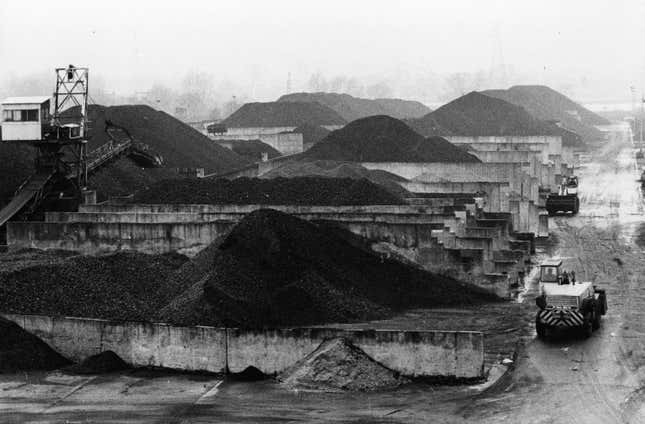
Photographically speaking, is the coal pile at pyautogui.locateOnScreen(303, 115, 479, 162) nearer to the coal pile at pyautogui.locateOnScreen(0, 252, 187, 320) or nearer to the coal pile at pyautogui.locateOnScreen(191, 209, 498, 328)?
the coal pile at pyautogui.locateOnScreen(191, 209, 498, 328)

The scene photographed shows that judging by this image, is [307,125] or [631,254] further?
[307,125]

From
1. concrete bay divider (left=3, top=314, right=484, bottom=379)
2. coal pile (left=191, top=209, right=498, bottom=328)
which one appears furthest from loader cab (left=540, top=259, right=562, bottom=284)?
concrete bay divider (left=3, top=314, right=484, bottom=379)

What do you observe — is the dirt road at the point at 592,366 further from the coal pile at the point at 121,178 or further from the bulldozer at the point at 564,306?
the coal pile at the point at 121,178

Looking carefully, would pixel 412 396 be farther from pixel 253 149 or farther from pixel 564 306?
pixel 253 149

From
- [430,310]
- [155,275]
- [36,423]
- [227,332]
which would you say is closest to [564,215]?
[430,310]

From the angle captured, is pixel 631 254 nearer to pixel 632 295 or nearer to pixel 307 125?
pixel 632 295

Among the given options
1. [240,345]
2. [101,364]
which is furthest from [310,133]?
[240,345]
